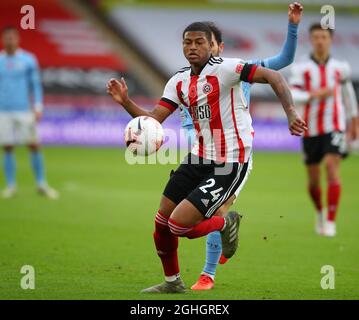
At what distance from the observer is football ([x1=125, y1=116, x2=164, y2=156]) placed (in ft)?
22.9

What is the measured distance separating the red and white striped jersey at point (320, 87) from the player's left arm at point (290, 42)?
419 centimetres

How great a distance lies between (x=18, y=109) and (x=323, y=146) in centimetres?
604

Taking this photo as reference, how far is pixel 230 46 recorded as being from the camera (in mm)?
31344

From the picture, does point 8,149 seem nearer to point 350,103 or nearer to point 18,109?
point 18,109

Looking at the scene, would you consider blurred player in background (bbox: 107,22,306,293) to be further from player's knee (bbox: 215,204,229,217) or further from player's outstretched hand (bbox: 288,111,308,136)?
player's outstretched hand (bbox: 288,111,308,136)

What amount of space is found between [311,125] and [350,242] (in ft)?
6.23

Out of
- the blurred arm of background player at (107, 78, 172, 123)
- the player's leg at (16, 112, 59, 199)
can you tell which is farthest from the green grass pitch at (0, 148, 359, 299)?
the blurred arm of background player at (107, 78, 172, 123)

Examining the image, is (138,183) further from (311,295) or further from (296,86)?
(311,295)

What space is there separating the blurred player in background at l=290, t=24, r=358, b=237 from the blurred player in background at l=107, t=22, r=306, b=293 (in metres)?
4.36

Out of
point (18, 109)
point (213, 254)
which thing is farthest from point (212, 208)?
point (18, 109)

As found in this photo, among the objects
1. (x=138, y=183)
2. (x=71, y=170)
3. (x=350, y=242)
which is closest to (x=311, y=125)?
(x=350, y=242)

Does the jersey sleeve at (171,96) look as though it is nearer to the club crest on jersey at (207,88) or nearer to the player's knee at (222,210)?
the club crest on jersey at (207,88)

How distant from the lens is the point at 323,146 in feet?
38.2

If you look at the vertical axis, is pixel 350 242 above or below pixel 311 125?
below
